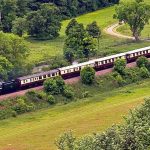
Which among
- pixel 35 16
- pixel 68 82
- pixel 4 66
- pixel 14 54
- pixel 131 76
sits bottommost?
pixel 131 76

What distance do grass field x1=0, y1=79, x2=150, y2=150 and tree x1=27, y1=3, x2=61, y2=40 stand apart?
35.5 metres

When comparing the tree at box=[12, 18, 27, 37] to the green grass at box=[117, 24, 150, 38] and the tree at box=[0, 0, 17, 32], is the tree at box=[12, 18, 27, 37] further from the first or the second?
the green grass at box=[117, 24, 150, 38]

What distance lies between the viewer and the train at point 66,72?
274 ft

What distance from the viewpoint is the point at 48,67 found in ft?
310

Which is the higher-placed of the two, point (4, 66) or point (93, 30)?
point (4, 66)

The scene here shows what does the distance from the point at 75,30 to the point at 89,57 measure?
5073 millimetres

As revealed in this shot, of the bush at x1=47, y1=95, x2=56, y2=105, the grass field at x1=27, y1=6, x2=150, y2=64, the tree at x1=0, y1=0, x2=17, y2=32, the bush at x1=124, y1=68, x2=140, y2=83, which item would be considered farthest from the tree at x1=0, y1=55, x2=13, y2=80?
the tree at x1=0, y1=0, x2=17, y2=32

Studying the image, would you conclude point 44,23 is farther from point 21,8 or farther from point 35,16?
point 21,8

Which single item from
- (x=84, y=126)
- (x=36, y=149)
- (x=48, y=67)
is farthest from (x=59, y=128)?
(x=48, y=67)

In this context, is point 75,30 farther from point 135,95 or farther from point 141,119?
point 141,119

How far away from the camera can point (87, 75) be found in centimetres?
8862

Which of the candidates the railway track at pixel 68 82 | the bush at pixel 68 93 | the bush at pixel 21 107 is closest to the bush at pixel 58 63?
the railway track at pixel 68 82

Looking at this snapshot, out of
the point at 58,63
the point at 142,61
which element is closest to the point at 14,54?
the point at 58,63

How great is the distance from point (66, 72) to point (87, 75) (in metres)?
3.34
